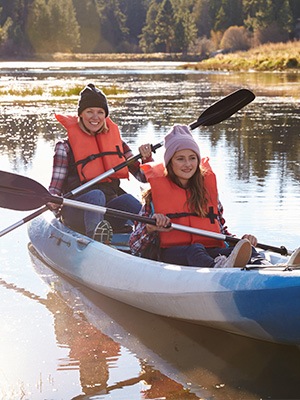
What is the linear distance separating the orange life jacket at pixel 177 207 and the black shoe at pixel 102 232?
75 centimetres

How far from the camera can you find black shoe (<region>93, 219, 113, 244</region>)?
18.5ft

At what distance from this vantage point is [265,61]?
39.8m

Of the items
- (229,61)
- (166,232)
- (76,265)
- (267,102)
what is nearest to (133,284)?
(166,232)

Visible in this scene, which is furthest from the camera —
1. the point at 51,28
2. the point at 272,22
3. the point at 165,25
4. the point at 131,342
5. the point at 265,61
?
the point at 165,25

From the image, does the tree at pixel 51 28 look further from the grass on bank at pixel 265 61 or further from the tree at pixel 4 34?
the grass on bank at pixel 265 61

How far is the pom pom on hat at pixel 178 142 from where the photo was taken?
4750mm

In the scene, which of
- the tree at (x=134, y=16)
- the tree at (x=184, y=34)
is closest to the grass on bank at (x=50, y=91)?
the tree at (x=184, y=34)

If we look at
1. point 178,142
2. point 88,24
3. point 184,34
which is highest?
point 88,24

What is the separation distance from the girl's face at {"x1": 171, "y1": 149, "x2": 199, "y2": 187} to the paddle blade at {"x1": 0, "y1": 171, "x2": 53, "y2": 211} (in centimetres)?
89

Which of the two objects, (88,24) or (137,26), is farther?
(137,26)

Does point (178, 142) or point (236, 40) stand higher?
point (236, 40)

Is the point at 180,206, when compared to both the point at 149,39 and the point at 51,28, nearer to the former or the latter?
the point at 51,28

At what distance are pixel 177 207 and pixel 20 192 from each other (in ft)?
3.37

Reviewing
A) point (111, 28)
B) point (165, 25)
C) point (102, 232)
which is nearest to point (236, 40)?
point (165, 25)
